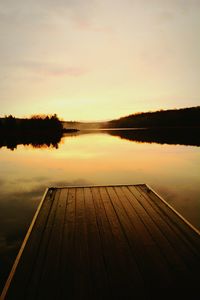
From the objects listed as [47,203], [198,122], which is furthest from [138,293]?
[198,122]

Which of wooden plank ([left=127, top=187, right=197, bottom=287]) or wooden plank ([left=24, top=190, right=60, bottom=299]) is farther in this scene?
wooden plank ([left=127, top=187, right=197, bottom=287])

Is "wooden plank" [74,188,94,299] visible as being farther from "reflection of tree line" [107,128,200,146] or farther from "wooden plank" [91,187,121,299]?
"reflection of tree line" [107,128,200,146]

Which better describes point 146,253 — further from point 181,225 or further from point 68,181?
point 68,181

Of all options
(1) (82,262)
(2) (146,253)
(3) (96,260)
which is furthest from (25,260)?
(2) (146,253)

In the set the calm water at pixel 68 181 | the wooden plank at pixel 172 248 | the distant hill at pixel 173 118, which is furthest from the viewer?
the distant hill at pixel 173 118

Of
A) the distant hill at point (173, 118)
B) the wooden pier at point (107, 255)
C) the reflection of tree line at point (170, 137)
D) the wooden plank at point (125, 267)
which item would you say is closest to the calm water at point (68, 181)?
the wooden pier at point (107, 255)

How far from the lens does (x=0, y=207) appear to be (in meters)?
9.84

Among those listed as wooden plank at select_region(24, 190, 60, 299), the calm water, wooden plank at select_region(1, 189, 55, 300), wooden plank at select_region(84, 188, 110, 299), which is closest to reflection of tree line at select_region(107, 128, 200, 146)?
the calm water

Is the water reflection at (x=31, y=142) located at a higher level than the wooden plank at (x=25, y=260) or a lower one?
lower

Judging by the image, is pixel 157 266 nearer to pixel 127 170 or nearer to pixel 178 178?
pixel 178 178

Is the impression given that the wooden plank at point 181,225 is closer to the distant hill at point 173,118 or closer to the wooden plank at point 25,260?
the wooden plank at point 25,260

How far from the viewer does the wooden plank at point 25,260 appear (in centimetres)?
A: 367

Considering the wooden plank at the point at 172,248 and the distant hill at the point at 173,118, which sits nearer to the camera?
the wooden plank at the point at 172,248

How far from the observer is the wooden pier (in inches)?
146
